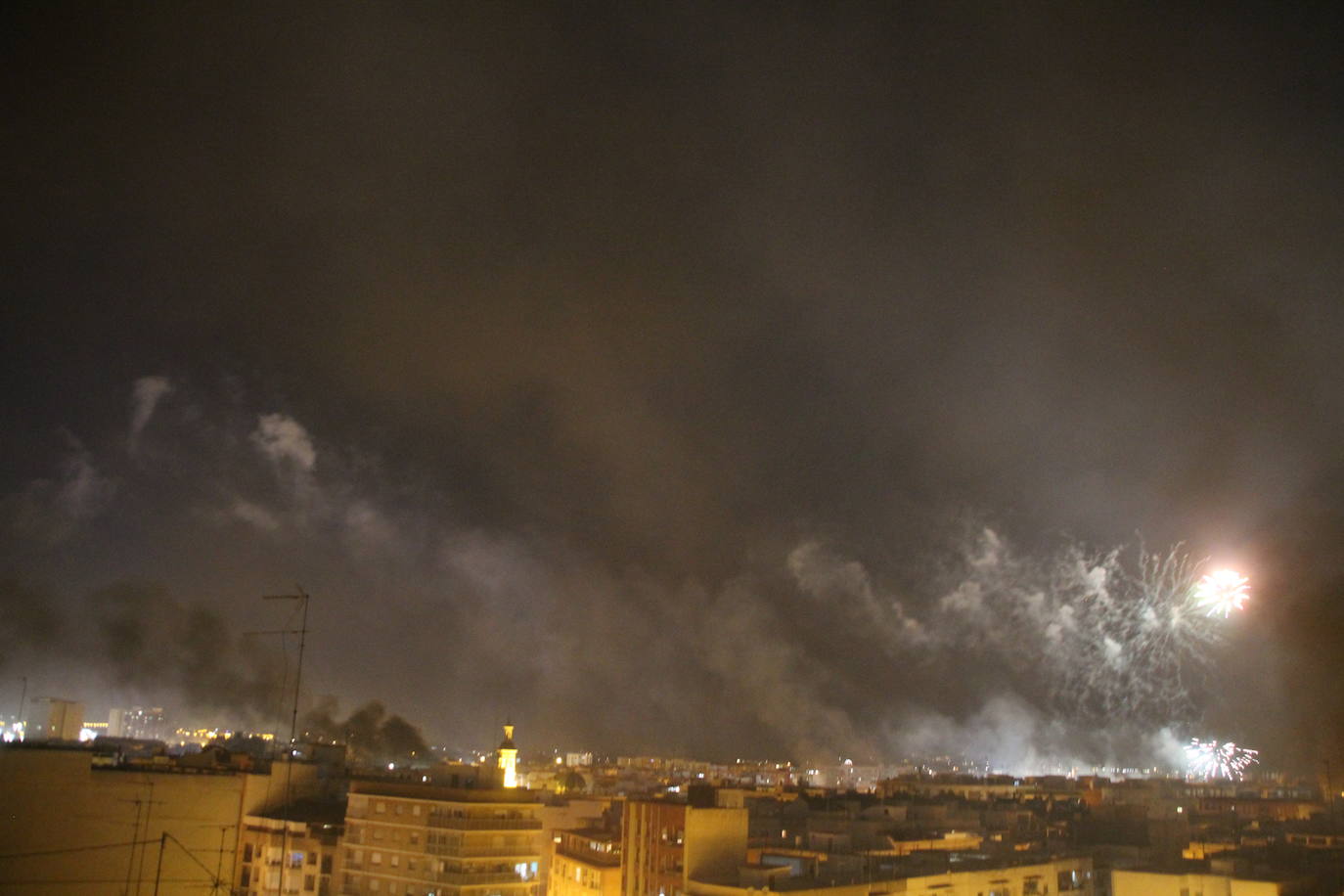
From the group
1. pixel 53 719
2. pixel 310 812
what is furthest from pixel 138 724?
pixel 310 812

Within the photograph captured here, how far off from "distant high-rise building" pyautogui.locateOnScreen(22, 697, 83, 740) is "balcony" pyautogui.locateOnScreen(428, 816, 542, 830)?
1910cm

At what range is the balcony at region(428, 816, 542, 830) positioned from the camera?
21.4m

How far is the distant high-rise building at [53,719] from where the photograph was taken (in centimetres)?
3353

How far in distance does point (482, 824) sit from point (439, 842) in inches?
37.8

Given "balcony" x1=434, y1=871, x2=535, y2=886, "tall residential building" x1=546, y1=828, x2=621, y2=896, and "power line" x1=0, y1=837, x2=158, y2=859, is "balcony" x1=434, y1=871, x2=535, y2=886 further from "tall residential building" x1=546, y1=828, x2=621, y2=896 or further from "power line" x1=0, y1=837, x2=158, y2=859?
"power line" x1=0, y1=837, x2=158, y2=859

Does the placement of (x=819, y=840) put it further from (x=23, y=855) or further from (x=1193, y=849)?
(x=23, y=855)

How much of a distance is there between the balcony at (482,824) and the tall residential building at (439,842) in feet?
0.07

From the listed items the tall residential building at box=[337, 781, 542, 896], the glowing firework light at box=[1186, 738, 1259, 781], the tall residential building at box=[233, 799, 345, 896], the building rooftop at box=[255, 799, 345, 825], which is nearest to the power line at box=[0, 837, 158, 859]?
the tall residential building at box=[233, 799, 345, 896]

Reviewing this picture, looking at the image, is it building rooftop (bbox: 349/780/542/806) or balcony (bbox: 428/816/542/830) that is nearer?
balcony (bbox: 428/816/542/830)

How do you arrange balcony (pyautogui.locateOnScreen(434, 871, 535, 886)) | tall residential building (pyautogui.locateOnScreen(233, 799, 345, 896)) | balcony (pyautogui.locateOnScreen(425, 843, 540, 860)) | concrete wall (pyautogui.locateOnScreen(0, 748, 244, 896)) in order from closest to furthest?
concrete wall (pyautogui.locateOnScreen(0, 748, 244, 896))
balcony (pyautogui.locateOnScreen(434, 871, 535, 886))
balcony (pyautogui.locateOnScreen(425, 843, 540, 860))
tall residential building (pyautogui.locateOnScreen(233, 799, 345, 896))

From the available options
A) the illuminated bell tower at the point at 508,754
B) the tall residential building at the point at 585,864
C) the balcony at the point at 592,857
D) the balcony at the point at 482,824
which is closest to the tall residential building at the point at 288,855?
the balcony at the point at 482,824

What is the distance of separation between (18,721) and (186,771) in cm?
1450

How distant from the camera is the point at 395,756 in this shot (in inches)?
1969

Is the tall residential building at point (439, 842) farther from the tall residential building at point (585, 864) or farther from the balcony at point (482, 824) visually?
the tall residential building at point (585, 864)
